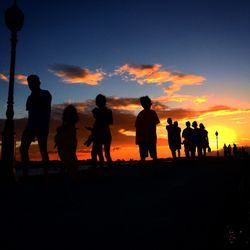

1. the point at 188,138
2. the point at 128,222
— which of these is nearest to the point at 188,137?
the point at 188,138

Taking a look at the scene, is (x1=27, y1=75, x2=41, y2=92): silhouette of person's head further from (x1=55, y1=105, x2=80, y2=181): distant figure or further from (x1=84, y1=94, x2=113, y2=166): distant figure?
(x1=84, y1=94, x2=113, y2=166): distant figure

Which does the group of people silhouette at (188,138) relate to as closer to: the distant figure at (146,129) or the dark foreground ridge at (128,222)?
the distant figure at (146,129)

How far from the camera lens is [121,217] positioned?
3.74m

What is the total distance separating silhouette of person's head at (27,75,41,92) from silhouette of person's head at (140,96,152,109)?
9.85 feet

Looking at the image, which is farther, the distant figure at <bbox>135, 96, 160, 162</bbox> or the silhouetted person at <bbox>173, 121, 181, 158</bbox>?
the silhouetted person at <bbox>173, 121, 181, 158</bbox>

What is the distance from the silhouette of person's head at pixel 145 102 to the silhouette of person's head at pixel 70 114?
8.22ft

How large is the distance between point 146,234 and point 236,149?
41948 mm

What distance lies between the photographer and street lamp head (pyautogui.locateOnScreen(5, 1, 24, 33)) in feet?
31.9

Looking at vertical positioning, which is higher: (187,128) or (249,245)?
(187,128)

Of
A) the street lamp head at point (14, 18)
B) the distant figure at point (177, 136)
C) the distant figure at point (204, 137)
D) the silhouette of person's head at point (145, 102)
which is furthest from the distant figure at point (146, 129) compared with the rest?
the distant figure at point (204, 137)

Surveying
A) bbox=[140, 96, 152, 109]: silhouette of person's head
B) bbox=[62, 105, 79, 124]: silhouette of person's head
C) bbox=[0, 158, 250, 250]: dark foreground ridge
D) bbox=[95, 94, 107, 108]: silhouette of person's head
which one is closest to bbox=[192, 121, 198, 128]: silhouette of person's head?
bbox=[140, 96, 152, 109]: silhouette of person's head

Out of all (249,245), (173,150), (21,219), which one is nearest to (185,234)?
(249,245)

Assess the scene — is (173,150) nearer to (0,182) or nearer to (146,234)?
(0,182)

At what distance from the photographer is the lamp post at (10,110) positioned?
30.2 feet
